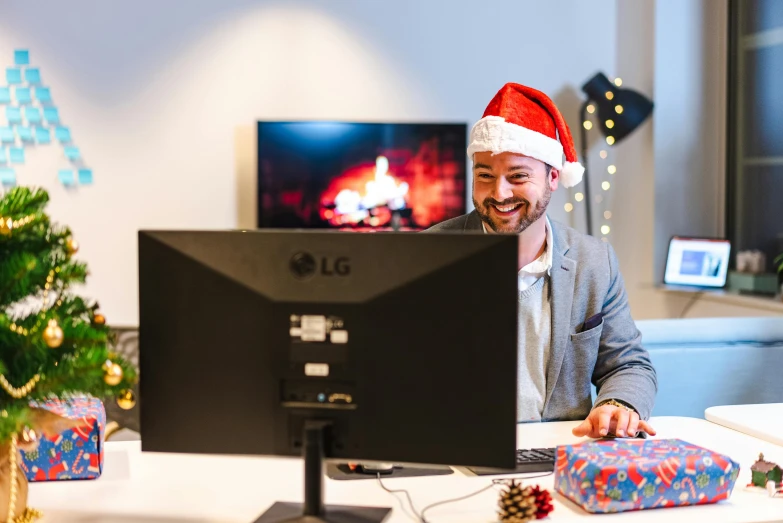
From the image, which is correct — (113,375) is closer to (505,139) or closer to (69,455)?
(69,455)

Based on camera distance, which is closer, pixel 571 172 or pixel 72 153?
pixel 571 172

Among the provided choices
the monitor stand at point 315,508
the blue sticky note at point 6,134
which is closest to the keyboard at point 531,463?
the monitor stand at point 315,508

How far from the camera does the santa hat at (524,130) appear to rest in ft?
7.32

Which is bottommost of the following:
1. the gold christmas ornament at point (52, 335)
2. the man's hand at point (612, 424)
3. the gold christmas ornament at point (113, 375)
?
the man's hand at point (612, 424)

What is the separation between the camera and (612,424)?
6.10ft

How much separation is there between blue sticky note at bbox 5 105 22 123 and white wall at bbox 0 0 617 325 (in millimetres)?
187

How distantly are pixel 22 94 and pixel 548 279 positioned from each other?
3452 millimetres

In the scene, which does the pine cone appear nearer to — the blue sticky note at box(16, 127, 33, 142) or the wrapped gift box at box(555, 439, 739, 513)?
the wrapped gift box at box(555, 439, 739, 513)

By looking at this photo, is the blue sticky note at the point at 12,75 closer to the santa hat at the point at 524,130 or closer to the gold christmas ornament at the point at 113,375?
the santa hat at the point at 524,130

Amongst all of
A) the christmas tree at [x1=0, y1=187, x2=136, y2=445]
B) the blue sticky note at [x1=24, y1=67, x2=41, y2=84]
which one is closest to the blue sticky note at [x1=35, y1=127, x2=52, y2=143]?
the blue sticky note at [x1=24, y1=67, x2=41, y2=84]

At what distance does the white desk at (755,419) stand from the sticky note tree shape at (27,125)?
3.60 meters

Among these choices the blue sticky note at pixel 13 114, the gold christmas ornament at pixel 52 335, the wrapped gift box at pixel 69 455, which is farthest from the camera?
the blue sticky note at pixel 13 114

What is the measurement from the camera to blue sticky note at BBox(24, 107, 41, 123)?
4703 mm

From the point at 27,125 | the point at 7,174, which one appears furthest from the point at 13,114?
the point at 7,174
